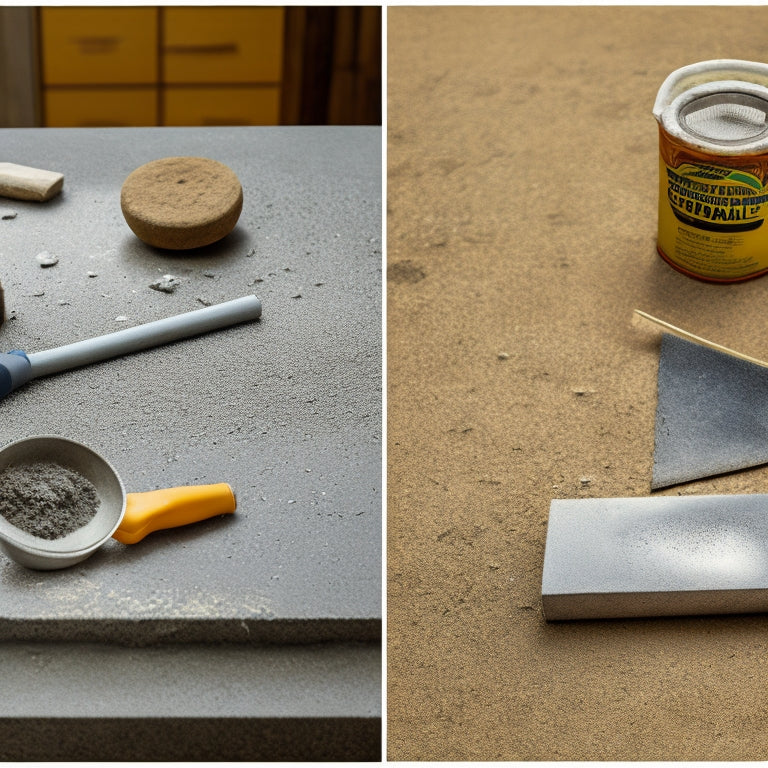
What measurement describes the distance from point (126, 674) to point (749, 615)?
0.99 metres

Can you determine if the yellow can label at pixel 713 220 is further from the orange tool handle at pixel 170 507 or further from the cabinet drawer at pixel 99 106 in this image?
the cabinet drawer at pixel 99 106

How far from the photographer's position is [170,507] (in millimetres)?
1595

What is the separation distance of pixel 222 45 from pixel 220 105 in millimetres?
251

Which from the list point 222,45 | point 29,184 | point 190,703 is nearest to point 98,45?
point 222,45

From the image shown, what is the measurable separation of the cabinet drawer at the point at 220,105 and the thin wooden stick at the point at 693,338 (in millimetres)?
2612

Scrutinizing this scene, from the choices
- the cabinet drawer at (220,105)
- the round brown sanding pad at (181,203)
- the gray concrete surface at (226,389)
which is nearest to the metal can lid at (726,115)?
the gray concrete surface at (226,389)

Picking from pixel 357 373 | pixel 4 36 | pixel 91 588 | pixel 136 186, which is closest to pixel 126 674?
pixel 91 588

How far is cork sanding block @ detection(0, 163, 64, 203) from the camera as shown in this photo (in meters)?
2.36

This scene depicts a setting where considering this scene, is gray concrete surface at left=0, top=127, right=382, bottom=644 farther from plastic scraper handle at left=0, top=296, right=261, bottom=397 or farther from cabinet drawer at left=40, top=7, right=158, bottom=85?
Answer: cabinet drawer at left=40, top=7, right=158, bottom=85

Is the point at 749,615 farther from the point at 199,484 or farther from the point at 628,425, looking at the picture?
the point at 199,484

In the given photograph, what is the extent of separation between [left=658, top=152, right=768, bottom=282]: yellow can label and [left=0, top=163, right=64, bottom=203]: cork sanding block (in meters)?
1.44

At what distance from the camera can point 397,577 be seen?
5.60ft

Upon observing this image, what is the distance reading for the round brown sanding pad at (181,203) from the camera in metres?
2.18

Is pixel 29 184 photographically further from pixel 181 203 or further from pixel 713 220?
pixel 713 220
